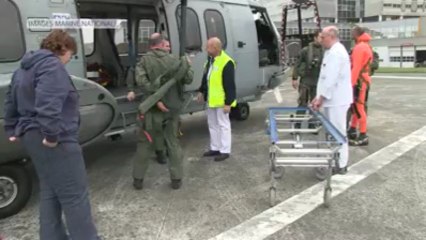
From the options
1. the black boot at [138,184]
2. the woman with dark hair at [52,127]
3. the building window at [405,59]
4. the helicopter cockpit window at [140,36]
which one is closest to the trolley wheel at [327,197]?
the black boot at [138,184]

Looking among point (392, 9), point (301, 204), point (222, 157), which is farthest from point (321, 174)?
point (392, 9)

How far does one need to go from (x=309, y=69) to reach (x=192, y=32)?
2.03m

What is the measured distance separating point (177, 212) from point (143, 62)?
1.79 metres

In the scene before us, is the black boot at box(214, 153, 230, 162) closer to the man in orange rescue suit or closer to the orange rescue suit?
the man in orange rescue suit

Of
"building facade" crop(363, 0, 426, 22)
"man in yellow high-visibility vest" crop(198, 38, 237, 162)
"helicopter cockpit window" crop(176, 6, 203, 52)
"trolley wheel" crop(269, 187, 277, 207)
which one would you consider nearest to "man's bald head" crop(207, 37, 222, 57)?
"man in yellow high-visibility vest" crop(198, 38, 237, 162)

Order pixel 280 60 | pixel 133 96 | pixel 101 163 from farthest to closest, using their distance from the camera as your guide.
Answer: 1. pixel 280 60
2. pixel 101 163
3. pixel 133 96

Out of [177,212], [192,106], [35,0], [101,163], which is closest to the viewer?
[177,212]

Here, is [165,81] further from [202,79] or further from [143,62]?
[202,79]

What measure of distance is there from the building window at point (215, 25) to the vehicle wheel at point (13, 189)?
13.1 ft

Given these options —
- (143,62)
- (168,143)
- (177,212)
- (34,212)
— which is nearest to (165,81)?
(143,62)

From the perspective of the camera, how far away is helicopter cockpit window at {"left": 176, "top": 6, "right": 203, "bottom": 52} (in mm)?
7410

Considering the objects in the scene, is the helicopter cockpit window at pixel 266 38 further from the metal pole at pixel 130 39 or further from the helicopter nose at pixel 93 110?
the helicopter nose at pixel 93 110

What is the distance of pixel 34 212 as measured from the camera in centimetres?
482

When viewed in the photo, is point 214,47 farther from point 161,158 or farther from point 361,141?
point 361,141
